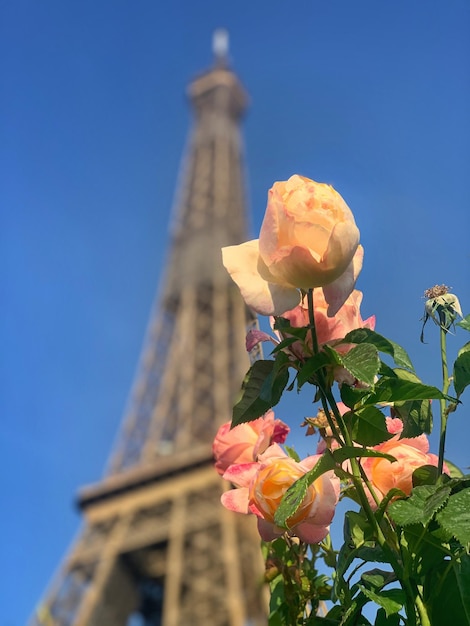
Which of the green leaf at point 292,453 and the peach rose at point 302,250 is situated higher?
the peach rose at point 302,250

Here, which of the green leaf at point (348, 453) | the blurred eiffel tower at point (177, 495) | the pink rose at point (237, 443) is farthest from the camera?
the blurred eiffel tower at point (177, 495)

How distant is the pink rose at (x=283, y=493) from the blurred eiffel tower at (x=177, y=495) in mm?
14157

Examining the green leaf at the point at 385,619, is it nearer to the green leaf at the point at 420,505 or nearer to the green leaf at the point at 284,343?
the green leaf at the point at 420,505

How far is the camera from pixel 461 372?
934 mm

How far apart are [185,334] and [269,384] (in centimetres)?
2297

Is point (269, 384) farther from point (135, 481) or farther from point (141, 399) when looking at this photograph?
point (141, 399)

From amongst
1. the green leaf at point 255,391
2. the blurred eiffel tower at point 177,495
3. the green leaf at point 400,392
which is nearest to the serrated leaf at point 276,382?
the green leaf at point 255,391

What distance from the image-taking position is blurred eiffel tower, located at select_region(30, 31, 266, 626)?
1709cm

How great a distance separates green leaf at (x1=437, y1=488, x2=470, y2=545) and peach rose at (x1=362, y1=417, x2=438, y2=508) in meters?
0.14

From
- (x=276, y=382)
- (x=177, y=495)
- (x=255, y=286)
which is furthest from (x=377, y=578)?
(x=177, y=495)

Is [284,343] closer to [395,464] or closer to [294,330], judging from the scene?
[294,330]

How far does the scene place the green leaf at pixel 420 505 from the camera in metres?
0.82

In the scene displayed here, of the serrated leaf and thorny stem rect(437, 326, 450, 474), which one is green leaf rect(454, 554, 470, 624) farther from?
the serrated leaf

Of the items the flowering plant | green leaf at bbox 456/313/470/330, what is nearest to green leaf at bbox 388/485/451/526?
the flowering plant
